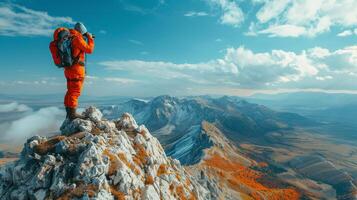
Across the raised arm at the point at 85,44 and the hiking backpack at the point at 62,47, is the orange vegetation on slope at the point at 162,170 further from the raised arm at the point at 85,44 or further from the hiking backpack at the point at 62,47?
the raised arm at the point at 85,44

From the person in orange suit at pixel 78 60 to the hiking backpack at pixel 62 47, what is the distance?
50 centimetres

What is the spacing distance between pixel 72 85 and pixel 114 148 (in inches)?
393

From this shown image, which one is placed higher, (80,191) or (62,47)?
(62,47)

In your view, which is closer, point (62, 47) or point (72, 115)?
Result: point (62, 47)

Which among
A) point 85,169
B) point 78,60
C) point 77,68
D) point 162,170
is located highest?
point 78,60

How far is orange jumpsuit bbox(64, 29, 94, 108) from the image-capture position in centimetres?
3212

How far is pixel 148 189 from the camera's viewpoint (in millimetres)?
36844

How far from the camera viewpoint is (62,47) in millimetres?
32594

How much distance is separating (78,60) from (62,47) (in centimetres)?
223

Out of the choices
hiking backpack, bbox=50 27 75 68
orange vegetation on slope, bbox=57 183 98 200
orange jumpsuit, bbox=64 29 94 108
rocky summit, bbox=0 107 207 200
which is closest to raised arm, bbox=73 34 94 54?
orange jumpsuit, bbox=64 29 94 108

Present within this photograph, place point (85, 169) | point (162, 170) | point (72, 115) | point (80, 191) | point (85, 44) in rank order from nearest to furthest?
point (80, 191), point (85, 169), point (85, 44), point (72, 115), point (162, 170)

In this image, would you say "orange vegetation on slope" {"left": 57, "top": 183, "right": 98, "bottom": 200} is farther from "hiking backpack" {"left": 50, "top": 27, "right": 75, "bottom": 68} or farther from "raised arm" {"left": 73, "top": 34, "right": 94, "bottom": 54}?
"raised arm" {"left": 73, "top": 34, "right": 94, "bottom": 54}

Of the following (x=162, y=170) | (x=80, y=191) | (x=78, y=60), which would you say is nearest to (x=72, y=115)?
(x=78, y=60)

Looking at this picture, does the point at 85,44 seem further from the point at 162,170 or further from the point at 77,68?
the point at 162,170
